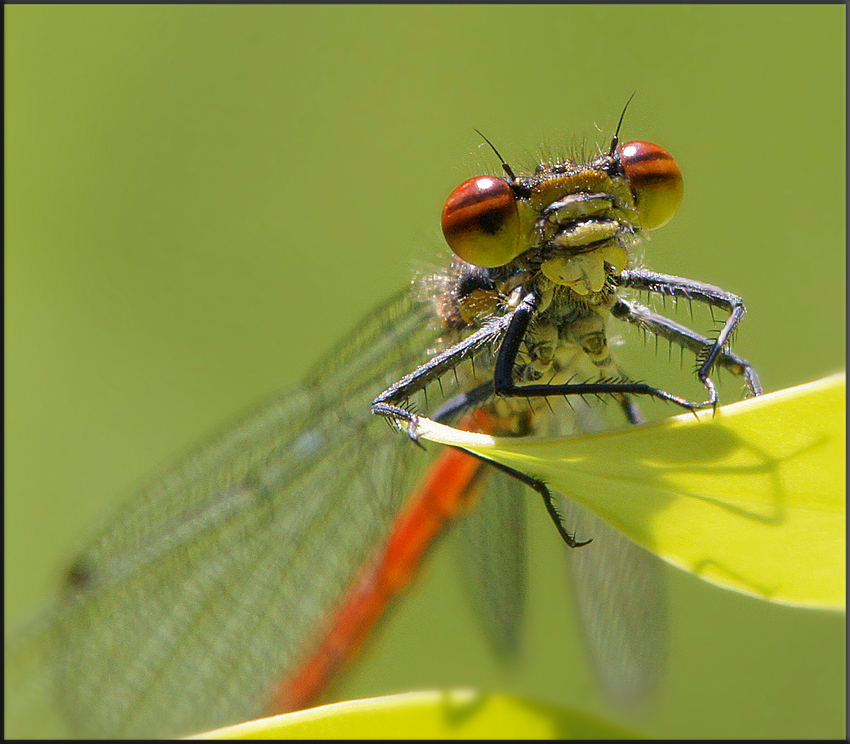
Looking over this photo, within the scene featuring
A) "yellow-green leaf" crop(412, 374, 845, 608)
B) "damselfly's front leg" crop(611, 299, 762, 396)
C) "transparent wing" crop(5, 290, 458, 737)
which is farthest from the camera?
"transparent wing" crop(5, 290, 458, 737)

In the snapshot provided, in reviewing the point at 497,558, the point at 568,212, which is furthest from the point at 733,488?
the point at 497,558

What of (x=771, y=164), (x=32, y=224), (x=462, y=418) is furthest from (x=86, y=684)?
(x=771, y=164)

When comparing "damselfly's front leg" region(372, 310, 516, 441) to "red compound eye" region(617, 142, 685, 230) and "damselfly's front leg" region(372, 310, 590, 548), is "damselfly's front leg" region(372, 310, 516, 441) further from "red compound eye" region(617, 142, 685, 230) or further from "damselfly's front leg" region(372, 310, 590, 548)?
"red compound eye" region(617, 142, 685, 230)

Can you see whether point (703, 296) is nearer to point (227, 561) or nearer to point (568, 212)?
point (568, 212)

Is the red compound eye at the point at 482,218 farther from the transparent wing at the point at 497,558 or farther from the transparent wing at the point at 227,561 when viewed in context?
the transparent wing at the point at 497,558

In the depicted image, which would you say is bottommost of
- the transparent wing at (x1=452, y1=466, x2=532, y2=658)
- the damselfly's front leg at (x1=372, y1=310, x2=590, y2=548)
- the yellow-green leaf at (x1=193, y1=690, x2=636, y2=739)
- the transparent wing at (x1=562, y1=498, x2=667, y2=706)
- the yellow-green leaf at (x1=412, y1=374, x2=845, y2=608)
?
the transparent wing at (x1=562, y1=498, x2=667, y2=706)

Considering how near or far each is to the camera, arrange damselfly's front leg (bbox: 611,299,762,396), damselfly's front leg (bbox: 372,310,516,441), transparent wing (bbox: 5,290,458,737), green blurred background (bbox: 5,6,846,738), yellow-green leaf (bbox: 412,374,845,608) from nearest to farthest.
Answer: yellow-green leaf (bbox: 412,374,845,608)
damselfly's front leg (bbox: 372,310,516,441)
damselfly's front leg (bbox: 611,299,762,396)
transparent wing (bbox: 5,290,458,737)
green blurred background (bbox: 5,6,846,738)

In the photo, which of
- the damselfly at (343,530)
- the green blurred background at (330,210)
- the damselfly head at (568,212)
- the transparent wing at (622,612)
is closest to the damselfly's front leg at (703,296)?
the damselfly at (343,530)

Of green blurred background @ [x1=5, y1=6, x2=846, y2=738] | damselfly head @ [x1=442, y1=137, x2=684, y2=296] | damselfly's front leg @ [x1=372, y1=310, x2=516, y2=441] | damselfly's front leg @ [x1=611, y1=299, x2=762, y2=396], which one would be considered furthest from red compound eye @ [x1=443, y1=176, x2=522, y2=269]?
green blurred background @ [x1=5, y1=6, x2=846, y2=738]
